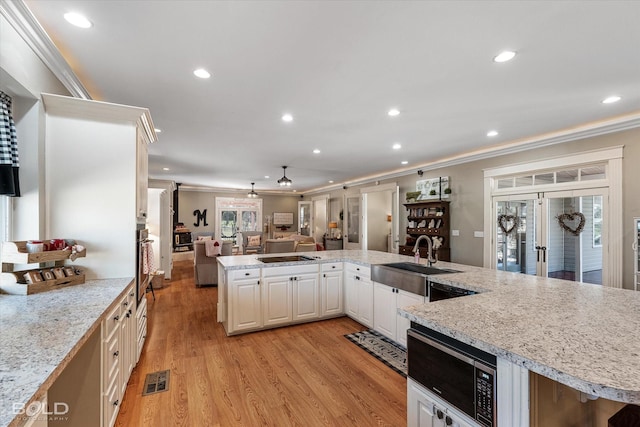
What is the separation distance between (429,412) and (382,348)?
181 centimetres

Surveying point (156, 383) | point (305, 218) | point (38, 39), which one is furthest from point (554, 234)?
point (305, 218)

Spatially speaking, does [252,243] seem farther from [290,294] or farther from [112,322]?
[112,322]

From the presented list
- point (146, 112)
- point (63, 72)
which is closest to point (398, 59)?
point (146, 112)

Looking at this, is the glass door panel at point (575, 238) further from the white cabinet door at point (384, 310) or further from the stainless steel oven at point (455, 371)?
the stainless steel oven at point (455, 371)

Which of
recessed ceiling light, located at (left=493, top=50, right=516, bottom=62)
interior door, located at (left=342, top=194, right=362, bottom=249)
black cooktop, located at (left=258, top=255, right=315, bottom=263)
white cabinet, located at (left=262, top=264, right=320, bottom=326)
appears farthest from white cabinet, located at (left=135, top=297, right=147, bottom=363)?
interior door, located at (left=342, top=194, right=362, bottom=249)

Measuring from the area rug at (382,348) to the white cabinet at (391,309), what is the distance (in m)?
0.08

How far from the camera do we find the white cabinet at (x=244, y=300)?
11.2ft

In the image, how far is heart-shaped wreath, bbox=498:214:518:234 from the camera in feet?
15.2

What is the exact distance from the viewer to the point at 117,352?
1.97 m

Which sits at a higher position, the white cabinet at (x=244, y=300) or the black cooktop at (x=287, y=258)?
the black cooktop at (x=287, y=258)

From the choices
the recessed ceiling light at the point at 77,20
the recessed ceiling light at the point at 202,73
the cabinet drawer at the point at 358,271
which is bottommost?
the cabinet drawer at the point at 358,271

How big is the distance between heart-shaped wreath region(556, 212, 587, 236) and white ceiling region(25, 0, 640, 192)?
3.96 feet

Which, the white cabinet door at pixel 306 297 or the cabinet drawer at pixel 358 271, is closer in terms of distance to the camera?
the cabinet drawer at pixel 358 271

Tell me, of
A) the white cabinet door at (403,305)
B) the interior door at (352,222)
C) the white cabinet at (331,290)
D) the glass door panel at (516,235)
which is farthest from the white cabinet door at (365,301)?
the interior door at (352,222)
